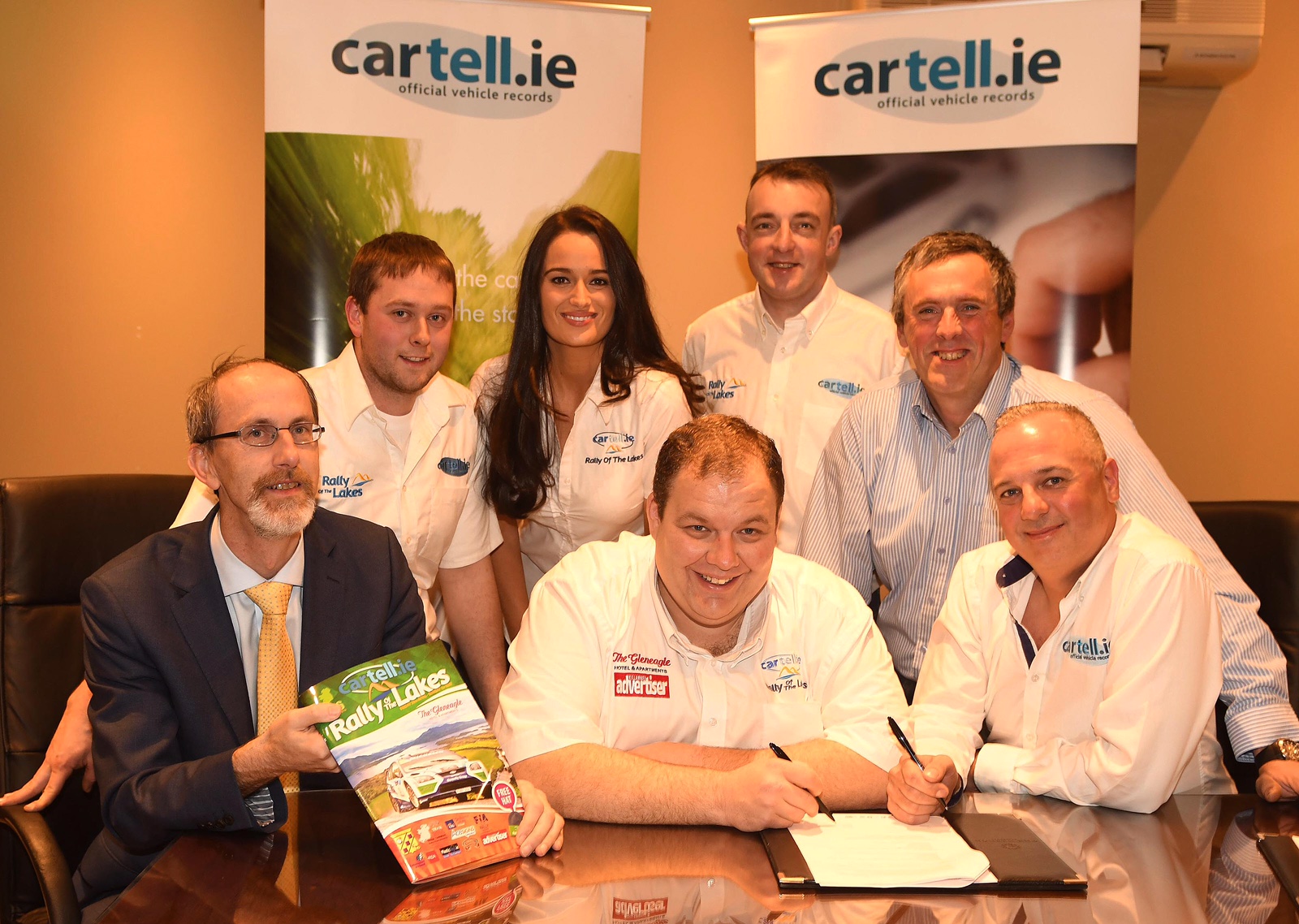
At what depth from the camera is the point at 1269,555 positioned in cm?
313

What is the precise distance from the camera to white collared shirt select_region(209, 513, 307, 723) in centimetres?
233

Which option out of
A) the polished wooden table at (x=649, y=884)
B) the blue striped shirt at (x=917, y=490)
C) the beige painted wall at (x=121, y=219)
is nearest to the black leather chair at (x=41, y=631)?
the polished wooden table at (x=649, y=884)

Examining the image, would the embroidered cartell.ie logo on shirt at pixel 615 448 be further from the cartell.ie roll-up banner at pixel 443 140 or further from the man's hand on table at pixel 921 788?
the man's hand on table at pixel 921 788

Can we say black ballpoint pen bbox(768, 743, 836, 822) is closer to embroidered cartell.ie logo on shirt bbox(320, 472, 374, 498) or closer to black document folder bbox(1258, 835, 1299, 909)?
black document folder bbox(1258, 835, 1299, 909)

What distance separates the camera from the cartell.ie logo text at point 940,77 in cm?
439

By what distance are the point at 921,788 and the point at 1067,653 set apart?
1.78ft

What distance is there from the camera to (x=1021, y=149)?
4.42 meters

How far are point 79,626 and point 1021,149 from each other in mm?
3711

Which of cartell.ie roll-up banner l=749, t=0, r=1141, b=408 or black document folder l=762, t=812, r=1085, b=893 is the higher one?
cartell.ie roll-up banner l=749, t=0, r=1141, b=408

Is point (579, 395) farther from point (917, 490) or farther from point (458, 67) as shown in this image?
point (458, 67)

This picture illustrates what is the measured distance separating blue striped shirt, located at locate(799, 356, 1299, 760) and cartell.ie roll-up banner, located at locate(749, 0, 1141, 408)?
136cm

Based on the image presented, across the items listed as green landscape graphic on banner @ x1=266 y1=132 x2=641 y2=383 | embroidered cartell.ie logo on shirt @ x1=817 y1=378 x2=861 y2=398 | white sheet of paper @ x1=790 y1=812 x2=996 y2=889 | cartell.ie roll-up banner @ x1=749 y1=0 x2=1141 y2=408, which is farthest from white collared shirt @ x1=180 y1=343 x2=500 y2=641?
cartell.ie roll-up banner @ x1=749 y1=0 x2=1141 y2=408

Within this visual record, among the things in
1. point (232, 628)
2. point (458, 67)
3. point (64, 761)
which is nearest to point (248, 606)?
point (232, 628)

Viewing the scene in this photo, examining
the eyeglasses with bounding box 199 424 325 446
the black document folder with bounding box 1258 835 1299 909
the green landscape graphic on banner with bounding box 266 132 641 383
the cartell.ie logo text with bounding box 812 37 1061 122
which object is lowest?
the black document folder with bounding box 1258 835 1299 909
